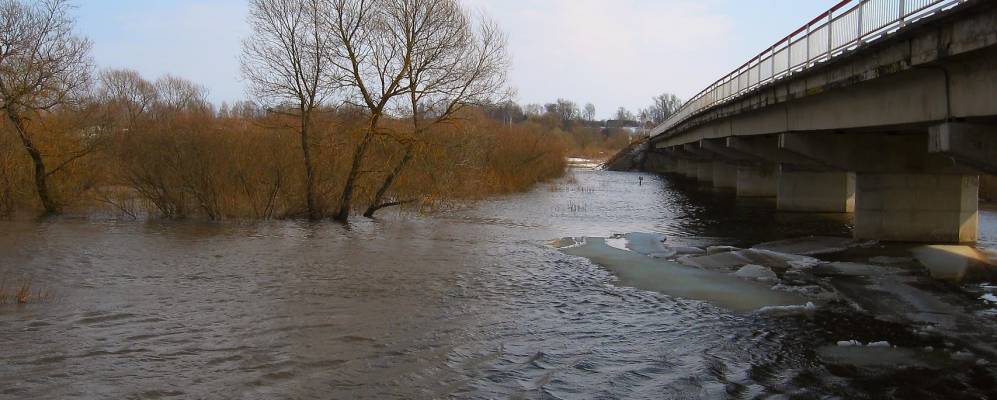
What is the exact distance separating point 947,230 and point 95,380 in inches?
864

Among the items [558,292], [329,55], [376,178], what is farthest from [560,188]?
[558,292]

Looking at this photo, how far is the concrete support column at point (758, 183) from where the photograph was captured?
46.9 metres

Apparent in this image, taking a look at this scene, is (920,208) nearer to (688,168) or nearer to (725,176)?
(725,176)

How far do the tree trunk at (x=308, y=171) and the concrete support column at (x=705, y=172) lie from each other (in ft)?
165

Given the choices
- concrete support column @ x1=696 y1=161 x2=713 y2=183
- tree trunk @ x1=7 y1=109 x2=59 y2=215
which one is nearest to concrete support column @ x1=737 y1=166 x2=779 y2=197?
concrete support column @ x1=696 y1=161 x2=713 y2=183

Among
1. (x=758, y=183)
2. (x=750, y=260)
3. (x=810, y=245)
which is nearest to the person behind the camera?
(x=750, y=260)

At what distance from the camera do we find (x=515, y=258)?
18406mm

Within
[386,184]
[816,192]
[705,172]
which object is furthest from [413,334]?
[705,172]

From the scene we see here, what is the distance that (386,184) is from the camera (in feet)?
93.2

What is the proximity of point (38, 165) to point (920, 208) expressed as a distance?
30168 mm

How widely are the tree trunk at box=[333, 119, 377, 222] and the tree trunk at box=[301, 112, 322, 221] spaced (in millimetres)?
936

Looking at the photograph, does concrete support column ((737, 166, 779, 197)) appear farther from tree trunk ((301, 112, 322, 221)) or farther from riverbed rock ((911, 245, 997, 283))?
tree trunk ((301, 112, 322, 221))

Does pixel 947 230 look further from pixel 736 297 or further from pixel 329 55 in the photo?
pixel 329 55

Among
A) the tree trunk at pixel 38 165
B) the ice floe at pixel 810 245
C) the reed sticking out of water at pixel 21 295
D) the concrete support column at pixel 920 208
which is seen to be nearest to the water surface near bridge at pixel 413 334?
the reed sticking out of water at pixel 21 295
